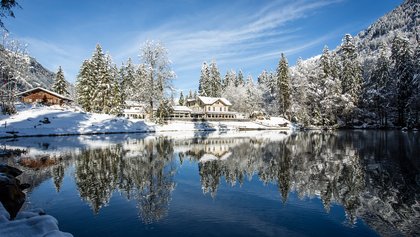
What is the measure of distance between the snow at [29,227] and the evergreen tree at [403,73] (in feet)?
246

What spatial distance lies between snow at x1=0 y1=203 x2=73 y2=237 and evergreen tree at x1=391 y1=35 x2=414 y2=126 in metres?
75.1

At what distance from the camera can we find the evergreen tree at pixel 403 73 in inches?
2726

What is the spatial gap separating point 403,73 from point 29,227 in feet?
258

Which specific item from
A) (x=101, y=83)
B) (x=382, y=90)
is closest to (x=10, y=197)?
(x=101, y=83)

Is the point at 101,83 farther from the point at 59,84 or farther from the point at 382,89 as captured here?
the point at 382,89

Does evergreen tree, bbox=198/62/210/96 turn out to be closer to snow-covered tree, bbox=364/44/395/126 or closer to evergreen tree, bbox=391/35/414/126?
snow-covered tree, bbox=364/44/395/126

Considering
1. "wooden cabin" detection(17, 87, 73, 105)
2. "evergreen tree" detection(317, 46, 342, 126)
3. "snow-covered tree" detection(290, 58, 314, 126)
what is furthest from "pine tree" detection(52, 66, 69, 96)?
"evergreen tree" detection(317, 46, 342, 126)

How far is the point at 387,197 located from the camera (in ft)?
43.0

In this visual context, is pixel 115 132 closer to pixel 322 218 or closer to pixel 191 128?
pixel 191 128

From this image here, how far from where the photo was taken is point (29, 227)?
8336 mm

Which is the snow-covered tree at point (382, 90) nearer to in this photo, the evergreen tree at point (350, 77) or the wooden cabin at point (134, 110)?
the evergreen tree at point (350, 77)

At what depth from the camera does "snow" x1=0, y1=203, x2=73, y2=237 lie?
7.80 metres

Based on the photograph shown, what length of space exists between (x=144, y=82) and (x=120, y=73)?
33859 millimetres

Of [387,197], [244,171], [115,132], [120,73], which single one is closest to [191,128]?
[115,132]
